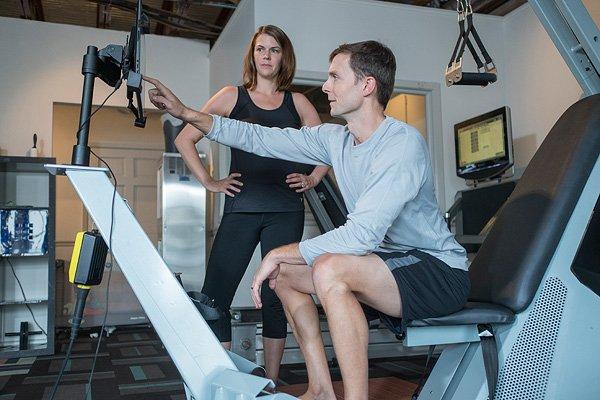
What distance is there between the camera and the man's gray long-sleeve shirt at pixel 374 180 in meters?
1.48

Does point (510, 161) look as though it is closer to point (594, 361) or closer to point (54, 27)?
point (594, 361)

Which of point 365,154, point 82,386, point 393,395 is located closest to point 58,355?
point 82,386

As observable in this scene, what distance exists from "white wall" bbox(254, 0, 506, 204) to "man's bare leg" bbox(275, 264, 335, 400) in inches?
99.4

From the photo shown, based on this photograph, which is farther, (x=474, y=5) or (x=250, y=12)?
(x=474, y=5)

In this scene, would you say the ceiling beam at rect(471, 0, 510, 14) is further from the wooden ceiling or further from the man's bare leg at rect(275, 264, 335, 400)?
the man's bare leg at rect(275, 264, 335, 400)

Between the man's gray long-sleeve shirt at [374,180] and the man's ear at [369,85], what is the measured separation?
111mm

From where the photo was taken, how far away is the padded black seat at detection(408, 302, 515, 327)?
1479 mm

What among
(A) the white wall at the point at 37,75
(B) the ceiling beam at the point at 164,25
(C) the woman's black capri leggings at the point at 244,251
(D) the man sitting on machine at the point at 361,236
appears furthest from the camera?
(B) the ceiling beam at the point at 164,25

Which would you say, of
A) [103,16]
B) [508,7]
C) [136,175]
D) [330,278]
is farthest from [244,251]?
[136,175]

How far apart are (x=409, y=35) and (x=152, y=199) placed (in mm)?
3573

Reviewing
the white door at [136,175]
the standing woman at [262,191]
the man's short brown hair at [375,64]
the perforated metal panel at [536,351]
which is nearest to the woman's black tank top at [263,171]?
the standing woman at [262,191]

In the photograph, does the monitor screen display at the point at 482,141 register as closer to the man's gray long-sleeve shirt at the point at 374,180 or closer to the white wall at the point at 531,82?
the white wall at the point at 531,82

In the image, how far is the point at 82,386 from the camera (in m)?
2.80

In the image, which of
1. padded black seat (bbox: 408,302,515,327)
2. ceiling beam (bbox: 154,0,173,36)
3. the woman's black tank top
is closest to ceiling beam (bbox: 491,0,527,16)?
ceiling beam (bbox: 154,0,173,36)
